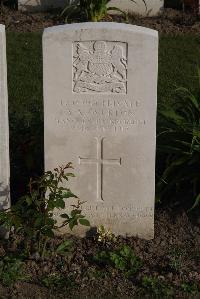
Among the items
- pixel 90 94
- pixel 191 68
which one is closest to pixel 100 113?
pixel 90 94

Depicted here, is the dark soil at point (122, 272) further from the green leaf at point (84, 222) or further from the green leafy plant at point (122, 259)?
the green leaf at point (84, 222)

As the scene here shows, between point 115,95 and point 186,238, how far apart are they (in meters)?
1.22

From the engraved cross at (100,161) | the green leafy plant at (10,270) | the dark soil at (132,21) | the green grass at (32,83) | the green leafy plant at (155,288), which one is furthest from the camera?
the dark soil at (132,21)

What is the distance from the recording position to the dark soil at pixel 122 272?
17.1 ft

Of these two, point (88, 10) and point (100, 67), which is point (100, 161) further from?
point (88, 10)

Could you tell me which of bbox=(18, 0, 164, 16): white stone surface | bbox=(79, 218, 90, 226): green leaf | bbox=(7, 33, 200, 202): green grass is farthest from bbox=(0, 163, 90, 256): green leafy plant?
bbox=(18, 0, 164, 16): white stone surface

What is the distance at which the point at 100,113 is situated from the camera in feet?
18.2

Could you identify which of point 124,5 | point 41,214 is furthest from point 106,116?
point 124,5

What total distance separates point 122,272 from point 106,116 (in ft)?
3.63

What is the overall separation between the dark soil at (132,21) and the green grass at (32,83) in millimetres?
291

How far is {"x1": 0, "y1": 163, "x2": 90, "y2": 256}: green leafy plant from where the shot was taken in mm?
5332

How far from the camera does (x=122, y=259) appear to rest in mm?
5473

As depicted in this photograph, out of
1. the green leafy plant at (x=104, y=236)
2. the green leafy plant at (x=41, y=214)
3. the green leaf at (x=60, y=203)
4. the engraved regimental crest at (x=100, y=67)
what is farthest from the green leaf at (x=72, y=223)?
the engraved regimental crest at (x=100, y=67)

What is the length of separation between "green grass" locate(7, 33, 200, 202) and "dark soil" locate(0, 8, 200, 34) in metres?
0.29
